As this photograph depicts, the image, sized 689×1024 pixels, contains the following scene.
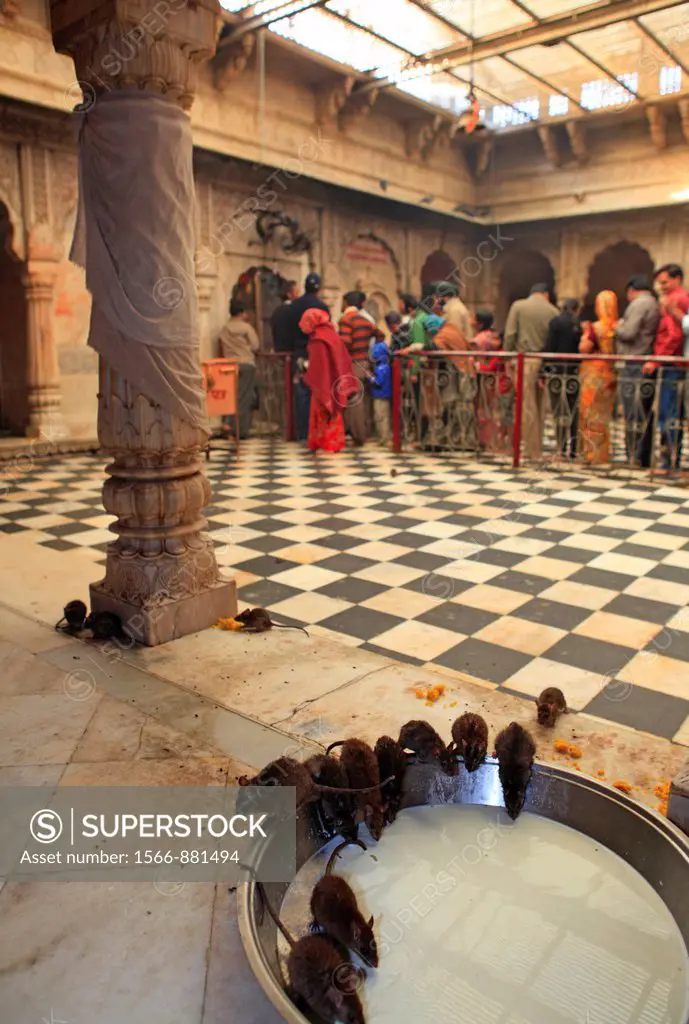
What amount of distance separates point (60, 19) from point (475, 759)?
3.19 meters

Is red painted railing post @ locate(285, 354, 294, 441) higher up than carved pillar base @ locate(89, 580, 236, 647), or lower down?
higher up

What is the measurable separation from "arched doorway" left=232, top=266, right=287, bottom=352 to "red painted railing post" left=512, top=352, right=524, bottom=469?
485 cm

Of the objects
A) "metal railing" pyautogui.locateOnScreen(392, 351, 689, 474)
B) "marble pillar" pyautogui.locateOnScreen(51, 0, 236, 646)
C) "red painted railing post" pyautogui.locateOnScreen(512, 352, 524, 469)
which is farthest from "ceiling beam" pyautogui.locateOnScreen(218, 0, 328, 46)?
"marble pillar" pyautogui.locateOnScreen(51, 0, 236, 646)

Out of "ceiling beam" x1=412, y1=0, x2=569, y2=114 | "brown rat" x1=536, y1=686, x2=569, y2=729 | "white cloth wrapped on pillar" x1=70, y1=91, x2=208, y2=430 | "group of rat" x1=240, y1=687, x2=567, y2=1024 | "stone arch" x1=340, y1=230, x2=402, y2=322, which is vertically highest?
"ceiling beam" x1=412, y1=0, x2=569, y2=114

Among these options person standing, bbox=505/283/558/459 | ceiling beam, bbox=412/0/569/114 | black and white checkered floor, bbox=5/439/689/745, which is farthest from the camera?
ceiling beam, bbox=412/0/569/114

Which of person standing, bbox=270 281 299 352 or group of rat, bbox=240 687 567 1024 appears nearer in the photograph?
group of rat, bbox=240 687 567 1024

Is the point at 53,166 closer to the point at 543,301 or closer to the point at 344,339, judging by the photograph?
the point at 344,339

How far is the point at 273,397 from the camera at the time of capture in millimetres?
10547

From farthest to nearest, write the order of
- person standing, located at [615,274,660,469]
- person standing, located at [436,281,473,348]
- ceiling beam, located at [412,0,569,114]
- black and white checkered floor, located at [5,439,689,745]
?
ceiling beam, located at [412,0,569,114] → person standing, located at [436,281,473,348] → person standing, located at [615,274,660,469] → black and white checkered floor, located at [5,439,689,745]

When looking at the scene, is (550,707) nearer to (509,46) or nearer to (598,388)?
(598,388)

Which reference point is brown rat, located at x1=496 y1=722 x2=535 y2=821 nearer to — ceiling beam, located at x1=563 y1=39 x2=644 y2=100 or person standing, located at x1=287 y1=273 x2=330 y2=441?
person standing, located at x1=287 y1=273 x2=330 y2=441

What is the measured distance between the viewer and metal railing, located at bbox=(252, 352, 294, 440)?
33.0 feet

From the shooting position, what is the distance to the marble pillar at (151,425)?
10.1 ft

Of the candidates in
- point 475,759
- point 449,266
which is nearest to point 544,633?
point 475,759
